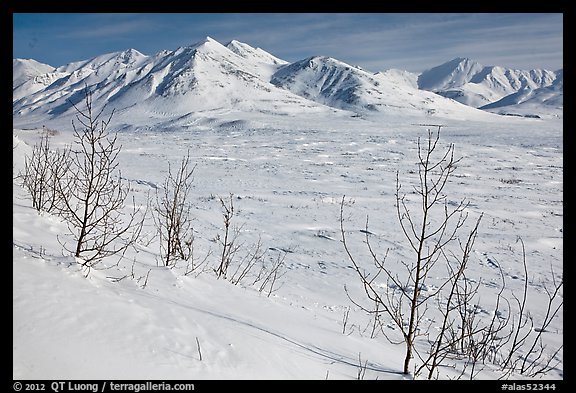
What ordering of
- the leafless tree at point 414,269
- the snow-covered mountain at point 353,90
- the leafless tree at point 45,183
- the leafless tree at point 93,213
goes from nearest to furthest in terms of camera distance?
the leafless tree at point 414,269 → the leafless tree at point 93,213 → the leafless tree at point 45,183 → the snow-covered mountain at point 353,90

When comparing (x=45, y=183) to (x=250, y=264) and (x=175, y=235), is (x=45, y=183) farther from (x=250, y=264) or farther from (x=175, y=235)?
(x=250, y=264)

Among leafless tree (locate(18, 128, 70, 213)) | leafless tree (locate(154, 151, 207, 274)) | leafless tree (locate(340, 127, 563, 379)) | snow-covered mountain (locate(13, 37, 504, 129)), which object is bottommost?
leafless tree (locate(340, 127, 563, 379))

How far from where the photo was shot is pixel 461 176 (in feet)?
64.2

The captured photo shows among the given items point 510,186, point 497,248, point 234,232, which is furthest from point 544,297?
point 510,186

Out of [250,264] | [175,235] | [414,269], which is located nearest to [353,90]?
[250,264]

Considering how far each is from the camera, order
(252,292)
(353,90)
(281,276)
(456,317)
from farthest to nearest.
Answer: (353,90), (281,276), (456,317), (252,292)

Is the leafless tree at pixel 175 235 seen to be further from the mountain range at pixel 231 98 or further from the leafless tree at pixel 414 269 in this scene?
the mountain range at pixel 231 98

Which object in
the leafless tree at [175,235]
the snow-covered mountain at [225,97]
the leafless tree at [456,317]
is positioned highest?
the snow-covered mountain at [225,97]

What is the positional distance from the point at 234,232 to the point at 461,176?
13915 millimetres

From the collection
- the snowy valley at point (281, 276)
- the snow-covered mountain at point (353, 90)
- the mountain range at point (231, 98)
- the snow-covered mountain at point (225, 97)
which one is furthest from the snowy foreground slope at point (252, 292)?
the snow-covered mountain at point (353, 90)

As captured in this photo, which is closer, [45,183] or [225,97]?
[45,183]

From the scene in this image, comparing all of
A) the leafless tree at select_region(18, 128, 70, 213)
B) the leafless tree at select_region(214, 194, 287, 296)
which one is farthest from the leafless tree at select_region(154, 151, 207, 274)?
the leafless tree at select_region(18, 128, 70, 213)

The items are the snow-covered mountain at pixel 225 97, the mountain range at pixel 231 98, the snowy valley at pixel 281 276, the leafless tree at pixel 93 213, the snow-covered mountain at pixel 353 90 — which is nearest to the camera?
the snowy valley at pixel 281 276

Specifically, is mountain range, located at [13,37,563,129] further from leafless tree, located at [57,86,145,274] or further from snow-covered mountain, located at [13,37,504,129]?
leafless tree, located at [57,86,145,274]
